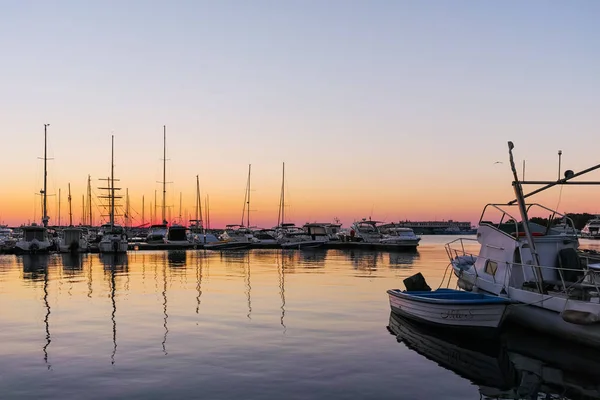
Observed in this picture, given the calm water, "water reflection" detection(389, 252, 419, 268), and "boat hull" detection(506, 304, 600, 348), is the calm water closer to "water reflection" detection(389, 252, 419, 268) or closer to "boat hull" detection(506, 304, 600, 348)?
"boat hull" detection(506, 304, 600, 348)

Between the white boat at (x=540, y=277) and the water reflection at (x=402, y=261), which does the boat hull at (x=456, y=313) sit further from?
the water reflection at (x=402, y=261)

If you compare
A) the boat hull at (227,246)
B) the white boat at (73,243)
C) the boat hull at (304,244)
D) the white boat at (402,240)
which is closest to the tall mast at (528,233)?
the white boat at (73,243)

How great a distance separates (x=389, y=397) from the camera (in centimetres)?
1348

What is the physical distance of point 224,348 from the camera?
18.2 metres

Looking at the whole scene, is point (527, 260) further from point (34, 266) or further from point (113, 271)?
point (34, 266)

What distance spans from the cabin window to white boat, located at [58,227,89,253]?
5717 centimetres

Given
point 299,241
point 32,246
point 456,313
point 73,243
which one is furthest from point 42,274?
point 299,241

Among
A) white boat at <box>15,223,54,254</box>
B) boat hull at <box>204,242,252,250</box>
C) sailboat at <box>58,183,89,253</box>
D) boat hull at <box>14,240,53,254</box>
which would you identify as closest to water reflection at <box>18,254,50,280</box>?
boat hull at <box>14,240,53,254</box>

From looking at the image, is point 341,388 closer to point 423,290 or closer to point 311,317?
point 311,317

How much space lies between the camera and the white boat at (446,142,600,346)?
18.3m

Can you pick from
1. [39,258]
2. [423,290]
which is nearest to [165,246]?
[39,258]

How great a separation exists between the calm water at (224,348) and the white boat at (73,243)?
35.8 m

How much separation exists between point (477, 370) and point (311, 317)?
30.0 feet

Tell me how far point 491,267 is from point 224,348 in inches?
478
